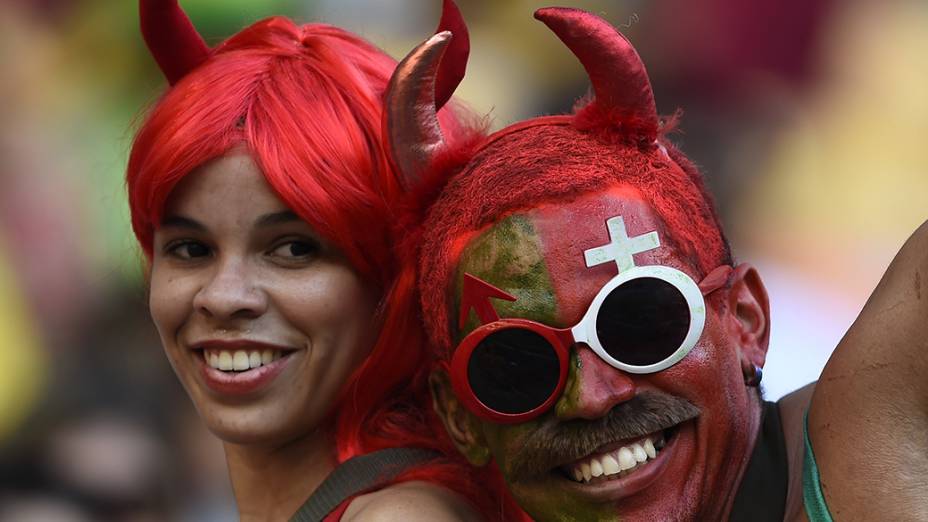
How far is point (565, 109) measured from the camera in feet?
16.0

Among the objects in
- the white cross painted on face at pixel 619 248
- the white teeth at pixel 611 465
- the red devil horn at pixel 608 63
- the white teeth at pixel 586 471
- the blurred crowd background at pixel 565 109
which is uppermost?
the red devil horn at pixel 608 63

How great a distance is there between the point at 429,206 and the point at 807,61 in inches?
118

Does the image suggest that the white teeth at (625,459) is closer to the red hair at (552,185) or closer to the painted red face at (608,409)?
the painted red face at (608,409)

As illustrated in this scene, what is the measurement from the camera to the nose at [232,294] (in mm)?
2604

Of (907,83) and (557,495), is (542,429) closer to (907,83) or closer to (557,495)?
(557,495)

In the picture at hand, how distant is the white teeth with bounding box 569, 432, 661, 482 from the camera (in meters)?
2.14

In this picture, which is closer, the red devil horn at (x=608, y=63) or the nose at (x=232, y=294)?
the red devil horn at (x=608, y=63)

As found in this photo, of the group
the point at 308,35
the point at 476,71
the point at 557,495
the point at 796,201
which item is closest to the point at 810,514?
the point at 557,495

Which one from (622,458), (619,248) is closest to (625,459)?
(622,458)

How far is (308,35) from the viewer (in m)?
2.90

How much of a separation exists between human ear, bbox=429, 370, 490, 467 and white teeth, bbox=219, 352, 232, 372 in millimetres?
468

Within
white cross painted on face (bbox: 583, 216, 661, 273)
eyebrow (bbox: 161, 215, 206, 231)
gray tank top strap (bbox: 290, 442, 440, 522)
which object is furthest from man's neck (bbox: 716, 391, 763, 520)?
eyebrow (bbox: 161, 215, 206, 231)

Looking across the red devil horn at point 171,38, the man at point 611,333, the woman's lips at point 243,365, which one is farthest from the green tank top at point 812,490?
the red devil horn at point 171,38

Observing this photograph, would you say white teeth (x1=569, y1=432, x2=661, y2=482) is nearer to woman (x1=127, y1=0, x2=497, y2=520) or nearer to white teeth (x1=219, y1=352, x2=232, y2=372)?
woman (x1=127, y1=0, x2=497, y2=520)
